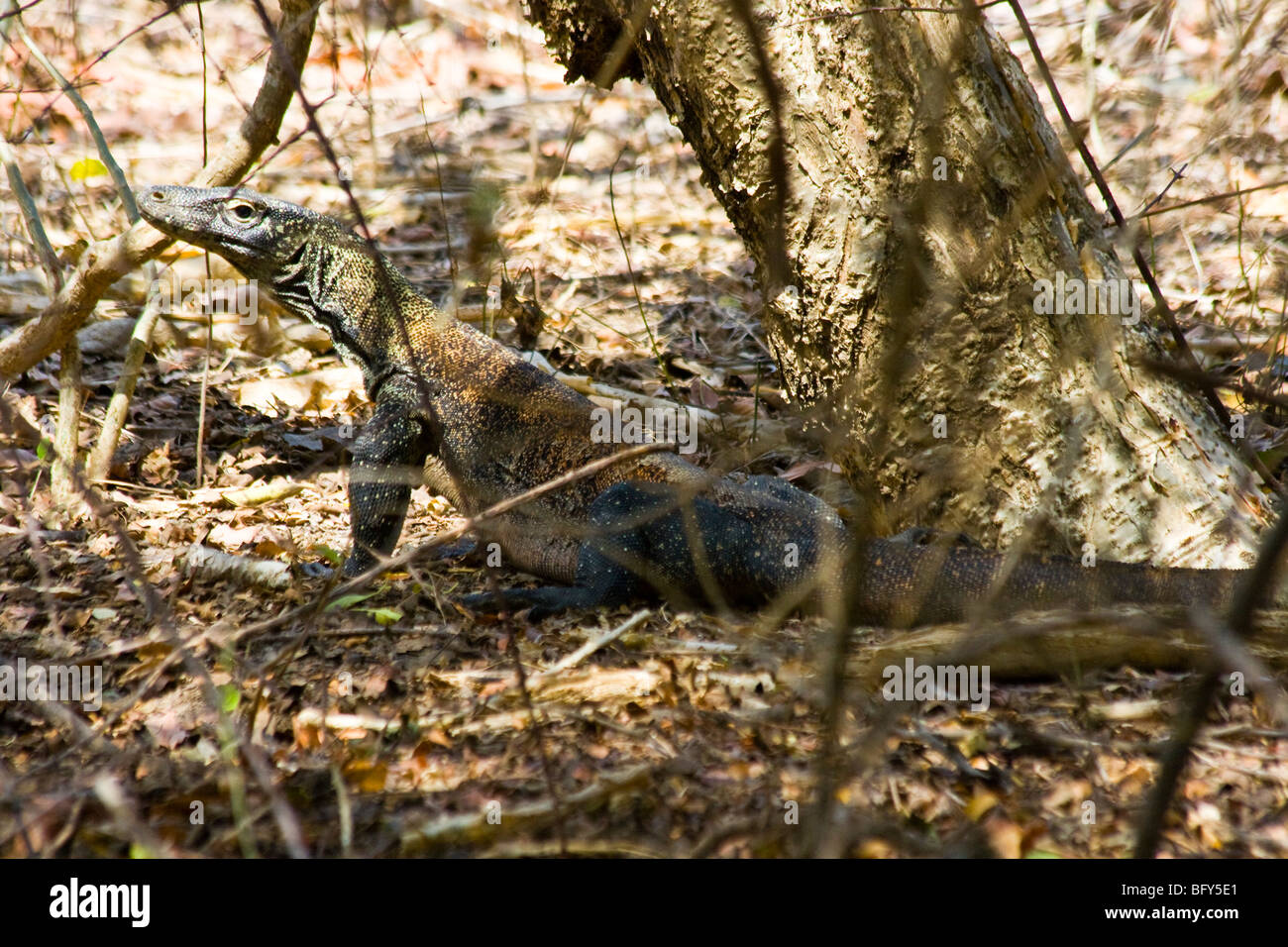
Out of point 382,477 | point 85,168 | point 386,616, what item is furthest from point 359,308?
point 85,168

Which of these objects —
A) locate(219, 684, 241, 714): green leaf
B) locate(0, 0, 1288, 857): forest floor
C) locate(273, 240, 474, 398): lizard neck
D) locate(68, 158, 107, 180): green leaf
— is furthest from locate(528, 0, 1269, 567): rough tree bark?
locate(68, 158, 107, 180): green leaf

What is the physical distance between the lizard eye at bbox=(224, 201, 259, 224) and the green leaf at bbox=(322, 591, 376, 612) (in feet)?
7.04

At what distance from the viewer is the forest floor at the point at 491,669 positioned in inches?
110

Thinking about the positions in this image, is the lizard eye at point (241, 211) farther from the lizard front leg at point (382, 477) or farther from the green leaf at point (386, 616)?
the green leaf at point (386, 616)

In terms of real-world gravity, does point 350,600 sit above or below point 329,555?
below

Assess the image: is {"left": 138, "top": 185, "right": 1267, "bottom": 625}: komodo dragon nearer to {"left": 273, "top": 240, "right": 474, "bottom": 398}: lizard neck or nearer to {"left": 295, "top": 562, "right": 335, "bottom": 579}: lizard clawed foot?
{"left": 273, "top": 240, "right": 474, "bottom": 398}: lizard neck

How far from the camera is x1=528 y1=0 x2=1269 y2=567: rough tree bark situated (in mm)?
4039

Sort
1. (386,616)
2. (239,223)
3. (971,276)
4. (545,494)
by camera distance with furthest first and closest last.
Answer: (239,223) → (545,494) → (386,616) → (971,276)

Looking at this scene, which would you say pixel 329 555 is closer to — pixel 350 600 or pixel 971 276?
pixel 350 600

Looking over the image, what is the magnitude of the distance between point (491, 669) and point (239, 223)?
2906 millimetres

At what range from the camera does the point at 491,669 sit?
3742mm

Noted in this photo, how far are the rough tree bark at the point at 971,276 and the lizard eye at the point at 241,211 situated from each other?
7.32ft

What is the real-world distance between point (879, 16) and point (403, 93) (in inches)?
333

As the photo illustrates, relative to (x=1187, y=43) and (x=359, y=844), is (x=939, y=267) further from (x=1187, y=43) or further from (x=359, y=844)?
(x=1187, y=43)
